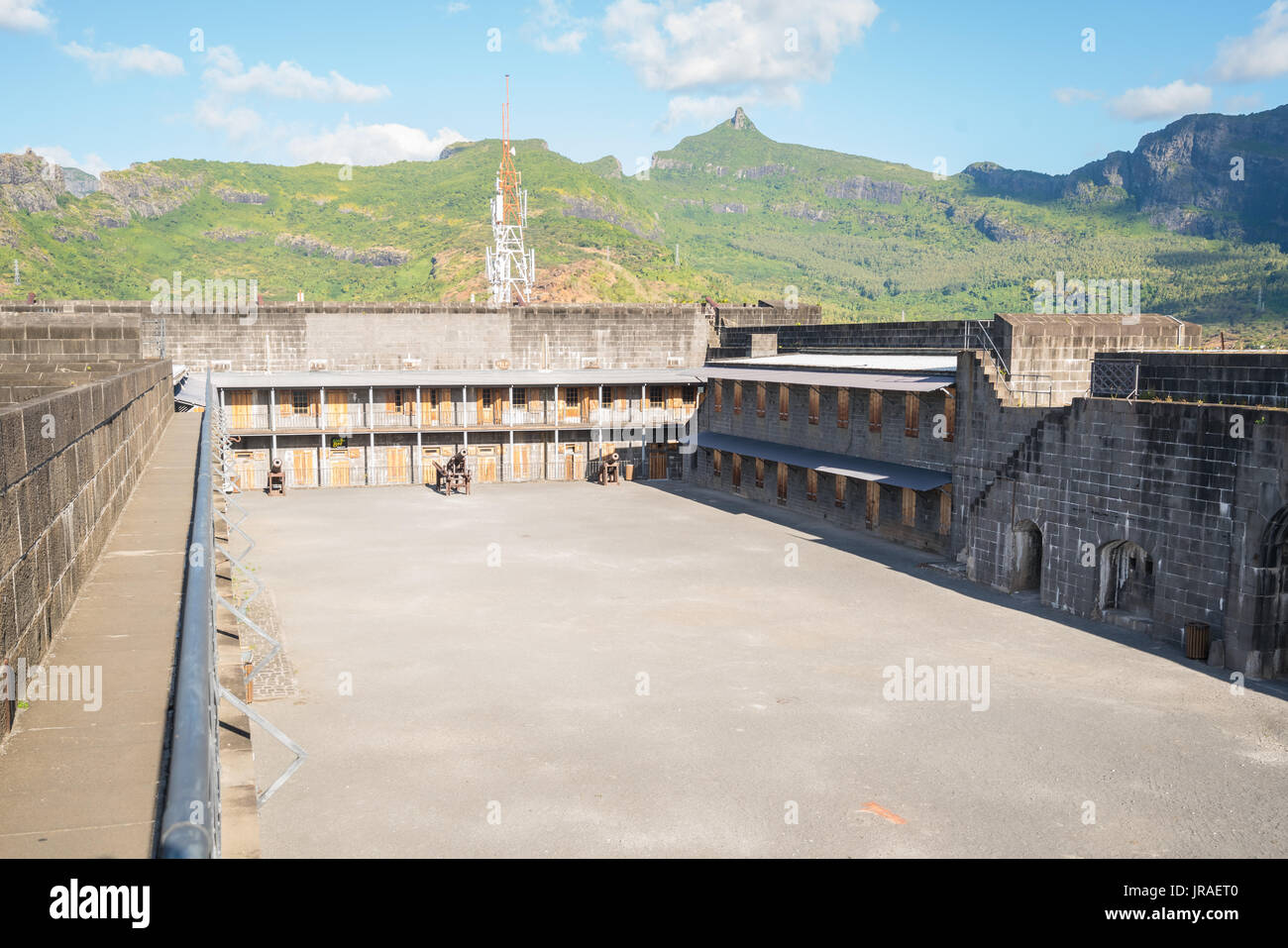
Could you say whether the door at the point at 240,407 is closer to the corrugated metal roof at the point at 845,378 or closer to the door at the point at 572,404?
the door at the point at 572,404

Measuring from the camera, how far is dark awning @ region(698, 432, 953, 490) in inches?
1209

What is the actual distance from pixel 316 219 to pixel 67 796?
484ft

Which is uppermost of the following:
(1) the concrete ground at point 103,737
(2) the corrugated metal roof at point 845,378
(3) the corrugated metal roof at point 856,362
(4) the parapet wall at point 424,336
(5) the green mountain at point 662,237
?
(5) the green mountain at point 662,237

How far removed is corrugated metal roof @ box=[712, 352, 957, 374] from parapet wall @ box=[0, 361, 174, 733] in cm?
2584

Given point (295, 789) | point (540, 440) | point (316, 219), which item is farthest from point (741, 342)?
point (316, 219)

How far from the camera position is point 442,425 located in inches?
1800

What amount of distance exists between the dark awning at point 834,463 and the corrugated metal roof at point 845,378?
8.81 ft

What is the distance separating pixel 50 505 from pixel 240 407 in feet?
130

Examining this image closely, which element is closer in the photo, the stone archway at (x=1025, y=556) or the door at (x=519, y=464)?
the stone archway at (x=1025, y=556)

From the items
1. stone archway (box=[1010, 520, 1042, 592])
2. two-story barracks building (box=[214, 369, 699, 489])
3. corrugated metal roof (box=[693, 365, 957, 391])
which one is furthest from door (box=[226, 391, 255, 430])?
stone archway (box=[1010, 520, 1042, 592])

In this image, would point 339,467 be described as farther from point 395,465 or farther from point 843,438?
point 843,438

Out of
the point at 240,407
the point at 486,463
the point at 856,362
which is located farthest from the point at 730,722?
the point at 240,407

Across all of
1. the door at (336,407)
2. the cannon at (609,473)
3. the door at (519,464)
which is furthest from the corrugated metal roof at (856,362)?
the door at (336,407)

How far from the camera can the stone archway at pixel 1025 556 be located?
26.2 metres
